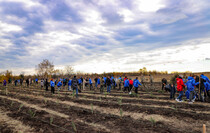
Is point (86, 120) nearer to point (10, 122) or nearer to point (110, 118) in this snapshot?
point (110, 118)

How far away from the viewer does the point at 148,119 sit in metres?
7.06

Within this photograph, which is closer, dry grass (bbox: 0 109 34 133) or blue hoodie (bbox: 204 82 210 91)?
dry grass (bbox: 0 109 34 133)

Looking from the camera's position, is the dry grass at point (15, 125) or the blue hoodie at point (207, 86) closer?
the dry grass at point (15, 125)

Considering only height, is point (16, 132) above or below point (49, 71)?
below

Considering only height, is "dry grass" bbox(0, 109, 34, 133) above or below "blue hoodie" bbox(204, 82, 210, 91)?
below

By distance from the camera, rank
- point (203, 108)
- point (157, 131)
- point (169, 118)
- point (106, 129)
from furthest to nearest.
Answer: point (203, 108) → point (169, 118) → point (106, 129) → point (157, 131)

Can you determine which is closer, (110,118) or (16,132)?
(16,132)

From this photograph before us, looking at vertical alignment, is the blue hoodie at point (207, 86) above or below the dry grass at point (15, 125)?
above

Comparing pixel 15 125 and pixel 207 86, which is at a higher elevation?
pixel 207 86

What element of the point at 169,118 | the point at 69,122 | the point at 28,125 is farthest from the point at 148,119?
the point at 28,125

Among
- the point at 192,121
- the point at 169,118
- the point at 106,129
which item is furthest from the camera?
the point at 169,118

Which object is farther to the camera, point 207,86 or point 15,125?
point 207,86

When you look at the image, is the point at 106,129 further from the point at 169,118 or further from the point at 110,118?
the point at 169,118

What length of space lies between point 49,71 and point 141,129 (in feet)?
239
